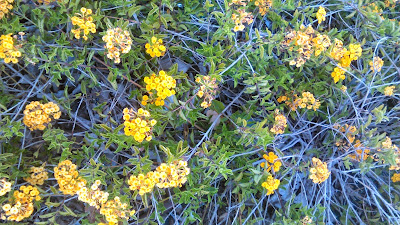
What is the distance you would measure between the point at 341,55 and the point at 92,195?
6.21 feet

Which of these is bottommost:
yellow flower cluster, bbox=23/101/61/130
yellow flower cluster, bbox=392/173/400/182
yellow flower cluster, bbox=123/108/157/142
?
yellow flower cluster, bbox=392/173/400/182

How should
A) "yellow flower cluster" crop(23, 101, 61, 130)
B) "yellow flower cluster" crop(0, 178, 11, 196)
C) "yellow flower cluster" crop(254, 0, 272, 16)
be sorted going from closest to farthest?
"yellow flower cluster" crop(0, 178, 11, 196) → "yellow flower cluster" crop(23, 101, 61, 130) → "yellow flower cluster" crop(254, 0, 272, 16)

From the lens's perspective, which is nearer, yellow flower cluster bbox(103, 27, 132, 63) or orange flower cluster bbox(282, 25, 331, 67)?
yellow flower cluster bbox(103, 27, 132, 63)

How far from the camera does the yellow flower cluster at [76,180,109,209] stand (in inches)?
67.8

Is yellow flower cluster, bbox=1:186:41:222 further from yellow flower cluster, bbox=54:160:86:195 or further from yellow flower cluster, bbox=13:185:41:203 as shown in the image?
yellow flower cluster, bbox=54:160:86:195

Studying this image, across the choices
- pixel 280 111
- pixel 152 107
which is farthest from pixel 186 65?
pixel 280 111

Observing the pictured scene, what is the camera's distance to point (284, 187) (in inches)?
95.3

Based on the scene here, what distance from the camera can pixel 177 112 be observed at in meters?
2.15

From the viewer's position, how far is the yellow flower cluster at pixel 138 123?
1742 mm

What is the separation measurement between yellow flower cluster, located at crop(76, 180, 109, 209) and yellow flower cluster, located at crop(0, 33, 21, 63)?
2.70ft

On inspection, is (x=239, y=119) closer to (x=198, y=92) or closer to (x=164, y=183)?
(x=198, y=92)

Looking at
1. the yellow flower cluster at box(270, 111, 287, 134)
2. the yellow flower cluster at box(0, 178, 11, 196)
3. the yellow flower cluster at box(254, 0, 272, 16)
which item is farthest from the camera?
the yellow flower cluster at box(254, 0, 272, 16)

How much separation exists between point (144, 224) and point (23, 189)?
0.78m

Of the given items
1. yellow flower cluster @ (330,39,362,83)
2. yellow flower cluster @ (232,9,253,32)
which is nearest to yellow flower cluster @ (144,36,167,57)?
yellow flower cluster @ (232,9,253,32)
